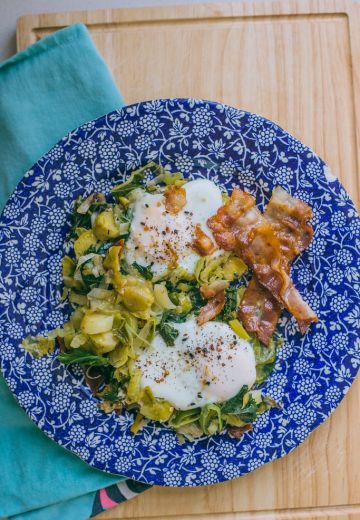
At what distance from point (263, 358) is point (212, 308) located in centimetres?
42

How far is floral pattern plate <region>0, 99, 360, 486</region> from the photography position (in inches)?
137

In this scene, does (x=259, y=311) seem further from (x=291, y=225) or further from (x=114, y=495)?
(x=114, y=495)

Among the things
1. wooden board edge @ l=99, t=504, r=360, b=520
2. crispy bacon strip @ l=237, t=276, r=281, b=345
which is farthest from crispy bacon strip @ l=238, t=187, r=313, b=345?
wooden board edge @ l=99, t=504, r=360, b=520

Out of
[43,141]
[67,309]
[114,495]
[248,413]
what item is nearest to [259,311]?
[248,413]

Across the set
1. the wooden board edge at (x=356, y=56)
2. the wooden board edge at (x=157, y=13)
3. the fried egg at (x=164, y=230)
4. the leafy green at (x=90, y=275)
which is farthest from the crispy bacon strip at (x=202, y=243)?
the wooden board edge at (x=157, y=13)

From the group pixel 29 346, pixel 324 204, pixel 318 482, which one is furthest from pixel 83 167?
pixel 318 482

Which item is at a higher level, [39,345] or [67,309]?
[67,309]

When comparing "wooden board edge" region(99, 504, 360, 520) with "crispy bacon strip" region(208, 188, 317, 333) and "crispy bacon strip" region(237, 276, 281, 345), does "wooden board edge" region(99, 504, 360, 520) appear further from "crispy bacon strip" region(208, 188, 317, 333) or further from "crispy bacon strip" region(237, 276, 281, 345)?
"crispy bacon strip" region(208, 188, 317, 333)

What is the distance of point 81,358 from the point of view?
3418 millimetres

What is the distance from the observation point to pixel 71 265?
3529mm

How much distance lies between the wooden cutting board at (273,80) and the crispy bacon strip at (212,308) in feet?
3.15

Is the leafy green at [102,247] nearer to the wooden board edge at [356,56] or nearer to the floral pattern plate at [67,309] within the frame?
the floral pattern plate at [67,309]

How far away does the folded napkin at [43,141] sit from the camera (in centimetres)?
357

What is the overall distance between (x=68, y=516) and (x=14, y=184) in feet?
6.31
